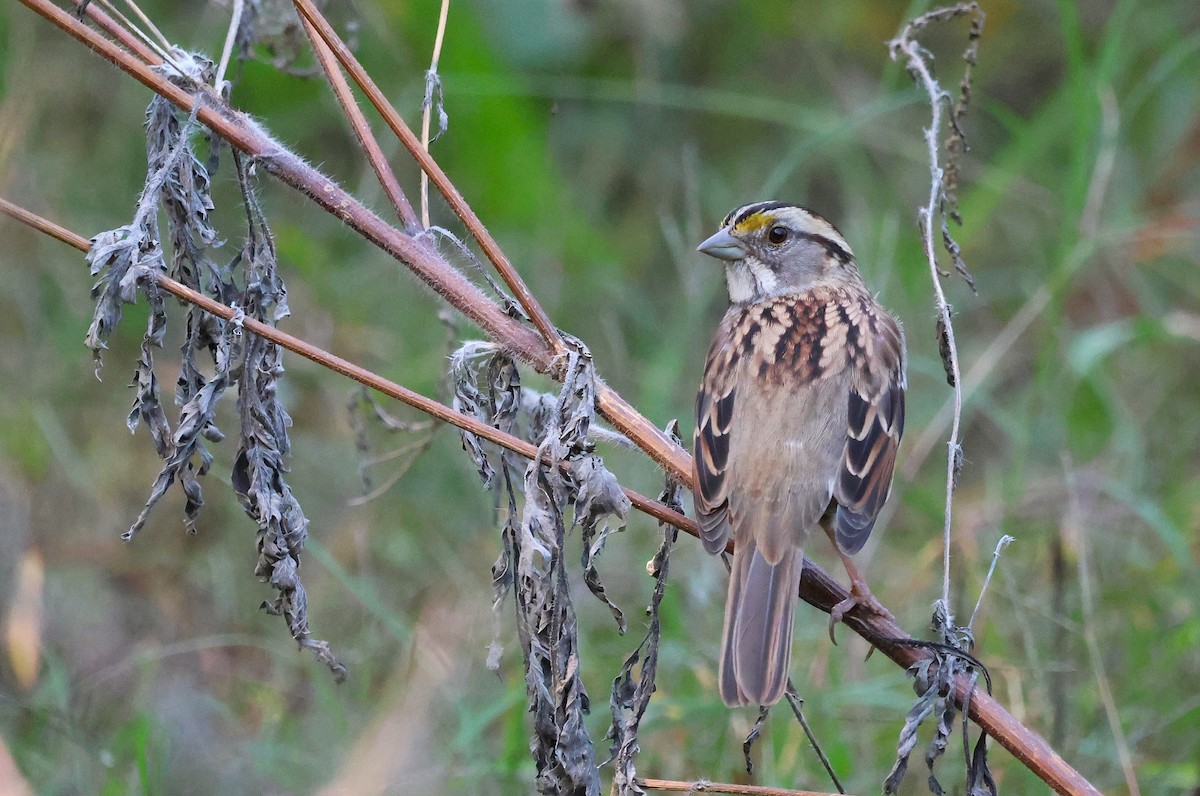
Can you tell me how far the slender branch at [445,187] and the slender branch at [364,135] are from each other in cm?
5

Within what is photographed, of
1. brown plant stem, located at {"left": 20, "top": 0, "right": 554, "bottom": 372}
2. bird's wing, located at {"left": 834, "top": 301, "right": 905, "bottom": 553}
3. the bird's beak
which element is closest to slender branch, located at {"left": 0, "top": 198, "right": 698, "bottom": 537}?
brown plant stem, located at {"left": 20, "top": 0, "right": 554, "bottom": 372}

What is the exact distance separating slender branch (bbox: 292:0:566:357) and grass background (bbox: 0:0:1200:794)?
25.4 inches

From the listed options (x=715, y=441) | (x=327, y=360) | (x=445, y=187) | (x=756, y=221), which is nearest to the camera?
(x=327, y=360)

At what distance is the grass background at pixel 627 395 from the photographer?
3596 mm

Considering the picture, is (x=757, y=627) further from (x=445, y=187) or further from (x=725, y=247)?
(x=725, y=247)

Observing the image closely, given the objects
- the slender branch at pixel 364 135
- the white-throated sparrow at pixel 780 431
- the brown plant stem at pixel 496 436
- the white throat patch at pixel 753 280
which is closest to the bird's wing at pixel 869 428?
the white-throated sparrow at pixel 780 431

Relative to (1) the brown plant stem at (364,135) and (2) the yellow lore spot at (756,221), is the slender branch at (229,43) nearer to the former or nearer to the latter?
(1) the brown plant stem at (364,135)

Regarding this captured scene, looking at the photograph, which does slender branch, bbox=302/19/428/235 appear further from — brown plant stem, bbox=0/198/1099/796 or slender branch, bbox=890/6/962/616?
slender branch, bbox=890/6/962/616

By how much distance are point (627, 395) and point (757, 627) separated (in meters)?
2.51

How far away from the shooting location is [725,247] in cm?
381

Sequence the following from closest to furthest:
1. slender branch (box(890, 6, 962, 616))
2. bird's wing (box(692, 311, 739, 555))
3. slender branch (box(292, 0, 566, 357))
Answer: slender branch (box(292, 0, 566, 357)) < slender branch (box(890, 6, 962, 616)) < bird's wing (box(692, 311, 739, 555))

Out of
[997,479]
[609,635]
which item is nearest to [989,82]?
[997,479]

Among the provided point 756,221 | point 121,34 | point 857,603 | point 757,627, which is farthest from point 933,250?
point 121,34

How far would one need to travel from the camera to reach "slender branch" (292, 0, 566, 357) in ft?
7.58
